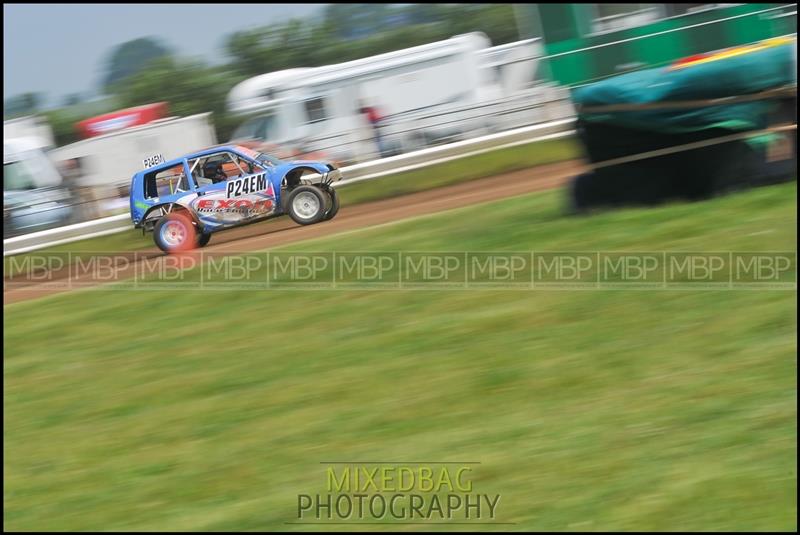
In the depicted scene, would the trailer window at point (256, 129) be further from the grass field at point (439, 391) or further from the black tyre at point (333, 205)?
the grass field at point (439, 391)

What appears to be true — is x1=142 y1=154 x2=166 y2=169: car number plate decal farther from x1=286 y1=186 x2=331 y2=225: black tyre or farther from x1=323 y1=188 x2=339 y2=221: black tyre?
x1=323 y1=188 x2=339 y2=221: black tyre

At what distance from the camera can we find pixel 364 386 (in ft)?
20.4

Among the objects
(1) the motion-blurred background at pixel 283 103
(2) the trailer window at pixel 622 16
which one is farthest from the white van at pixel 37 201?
(2) the trailer window at pixel 622 16

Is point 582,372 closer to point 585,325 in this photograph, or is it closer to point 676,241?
point 585,325

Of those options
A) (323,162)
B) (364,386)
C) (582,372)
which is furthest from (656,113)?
(323,162)

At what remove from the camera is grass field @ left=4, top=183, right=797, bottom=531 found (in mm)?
4820

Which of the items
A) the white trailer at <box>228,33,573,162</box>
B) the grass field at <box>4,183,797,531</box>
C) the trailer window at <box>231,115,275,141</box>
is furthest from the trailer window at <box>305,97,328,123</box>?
the grass field at <box>4,183,797,531</box>

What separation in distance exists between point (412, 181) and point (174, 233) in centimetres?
160

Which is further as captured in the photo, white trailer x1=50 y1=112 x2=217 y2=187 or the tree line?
the tree line

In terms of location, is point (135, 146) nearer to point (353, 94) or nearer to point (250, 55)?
point (250, 55)

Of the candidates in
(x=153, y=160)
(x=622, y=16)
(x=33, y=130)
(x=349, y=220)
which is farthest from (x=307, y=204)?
(x=622, y=16)

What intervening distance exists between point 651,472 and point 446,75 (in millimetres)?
2421

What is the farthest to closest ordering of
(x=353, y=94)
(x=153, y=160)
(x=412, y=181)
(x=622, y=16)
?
(x=622, y=16)
(x=412, y=181)
(x=353, y=94)
(x=153, y=160)

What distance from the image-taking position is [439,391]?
6027mm
